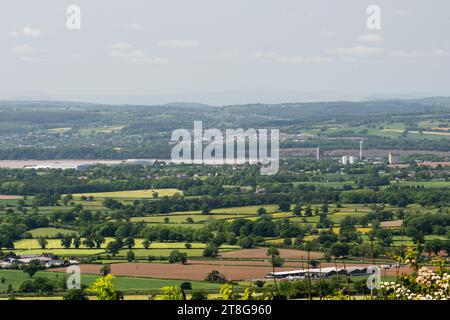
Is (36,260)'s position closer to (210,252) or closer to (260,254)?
(210,252)

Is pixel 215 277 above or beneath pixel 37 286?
beneath

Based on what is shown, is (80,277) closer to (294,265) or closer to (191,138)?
(294,265)

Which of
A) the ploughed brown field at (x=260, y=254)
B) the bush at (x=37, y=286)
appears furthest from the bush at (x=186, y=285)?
the ploughed brown field at (x=260, y=254)

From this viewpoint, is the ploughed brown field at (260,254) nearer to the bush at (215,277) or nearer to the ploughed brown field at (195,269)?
the ploughed brown field at (195,269)

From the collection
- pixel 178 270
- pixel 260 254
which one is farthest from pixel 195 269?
pixel 260 254

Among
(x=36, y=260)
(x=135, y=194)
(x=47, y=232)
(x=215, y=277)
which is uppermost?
(x=215, y=277)

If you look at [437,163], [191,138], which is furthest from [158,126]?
[437,163]

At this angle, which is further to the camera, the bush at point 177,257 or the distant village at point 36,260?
the bush at point 177,257

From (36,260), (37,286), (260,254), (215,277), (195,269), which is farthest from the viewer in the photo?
(260,254)

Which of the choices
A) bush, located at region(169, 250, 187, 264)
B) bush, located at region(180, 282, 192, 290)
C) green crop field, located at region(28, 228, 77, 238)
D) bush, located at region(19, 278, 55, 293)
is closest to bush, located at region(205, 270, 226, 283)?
bush, located at region(180, 282, 192, 290)

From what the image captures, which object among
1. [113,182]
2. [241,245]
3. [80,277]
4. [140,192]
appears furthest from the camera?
[113,182]
